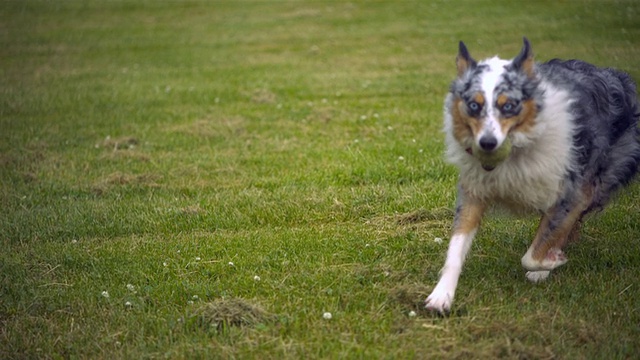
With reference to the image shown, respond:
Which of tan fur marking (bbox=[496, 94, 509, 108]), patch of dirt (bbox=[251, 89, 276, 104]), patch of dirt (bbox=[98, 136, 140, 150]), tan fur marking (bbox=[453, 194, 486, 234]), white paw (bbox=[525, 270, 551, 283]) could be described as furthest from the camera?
patch of dirt (bbox=[251, 89, 276, 104])

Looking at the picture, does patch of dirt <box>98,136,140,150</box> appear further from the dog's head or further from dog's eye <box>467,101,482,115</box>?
dog's eye <box>467,101,482,115</box>

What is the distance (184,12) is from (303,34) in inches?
270

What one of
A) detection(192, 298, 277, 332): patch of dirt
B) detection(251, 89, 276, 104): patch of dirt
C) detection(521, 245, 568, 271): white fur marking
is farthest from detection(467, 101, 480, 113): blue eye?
detection(251, 89, 276, 104): patch of dirt

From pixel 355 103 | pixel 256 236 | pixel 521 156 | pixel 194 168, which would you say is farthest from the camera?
pixel 355 103

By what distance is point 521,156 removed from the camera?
219 inches

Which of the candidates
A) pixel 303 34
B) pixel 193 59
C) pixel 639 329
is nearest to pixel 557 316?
pixel 639 329

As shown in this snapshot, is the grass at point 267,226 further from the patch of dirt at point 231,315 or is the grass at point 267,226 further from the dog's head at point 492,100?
the dog's head at point 492,100

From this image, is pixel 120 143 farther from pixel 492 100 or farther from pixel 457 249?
pixel 492 100

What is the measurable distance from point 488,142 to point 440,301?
3.85 feet

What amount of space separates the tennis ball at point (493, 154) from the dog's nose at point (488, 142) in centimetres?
9

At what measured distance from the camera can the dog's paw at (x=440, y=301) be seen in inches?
210

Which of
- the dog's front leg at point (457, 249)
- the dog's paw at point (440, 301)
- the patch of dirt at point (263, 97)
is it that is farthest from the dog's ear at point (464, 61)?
the patch of dirt at point (263, 97)

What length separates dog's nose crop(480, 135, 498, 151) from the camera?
A: 5.11 m

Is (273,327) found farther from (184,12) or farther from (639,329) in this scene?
(184,12)
